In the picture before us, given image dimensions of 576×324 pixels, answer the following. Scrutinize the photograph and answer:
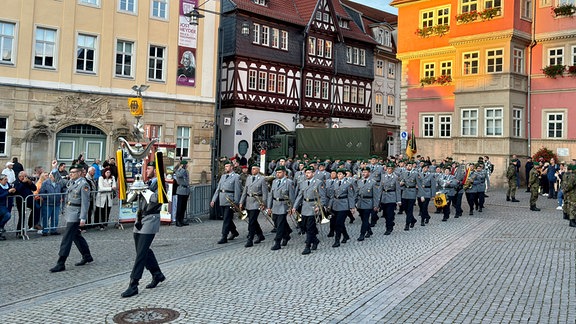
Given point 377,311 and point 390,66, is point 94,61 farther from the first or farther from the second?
point 390,66

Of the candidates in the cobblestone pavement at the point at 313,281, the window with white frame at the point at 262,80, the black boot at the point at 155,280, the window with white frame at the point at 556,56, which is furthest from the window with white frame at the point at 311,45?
the black boot at the point at 155,280

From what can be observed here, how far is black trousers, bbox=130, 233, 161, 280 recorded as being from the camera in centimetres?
779

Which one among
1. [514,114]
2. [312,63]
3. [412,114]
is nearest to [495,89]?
[514,114]

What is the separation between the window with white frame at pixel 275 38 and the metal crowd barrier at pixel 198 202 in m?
22.0

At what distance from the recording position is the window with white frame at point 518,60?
96.9ft

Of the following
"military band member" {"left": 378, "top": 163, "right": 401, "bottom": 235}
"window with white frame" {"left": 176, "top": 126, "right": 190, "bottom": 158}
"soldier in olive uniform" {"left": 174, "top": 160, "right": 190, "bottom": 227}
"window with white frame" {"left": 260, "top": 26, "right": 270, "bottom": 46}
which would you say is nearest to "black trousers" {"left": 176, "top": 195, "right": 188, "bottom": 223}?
"soldier in olive uniform" {"left": 174, "top": 160, "right": 190, "bottom": 227}

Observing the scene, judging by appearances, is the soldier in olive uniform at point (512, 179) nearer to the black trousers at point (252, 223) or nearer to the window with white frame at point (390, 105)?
the black trousers at point (252, 223)

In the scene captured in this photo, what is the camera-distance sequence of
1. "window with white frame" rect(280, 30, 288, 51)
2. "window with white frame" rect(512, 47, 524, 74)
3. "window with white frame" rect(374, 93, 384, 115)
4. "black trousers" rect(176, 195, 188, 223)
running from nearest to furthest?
"black trousers" rect(176, 195, 188, 223) → "window with white frame" rect(512, 47, 524, 74) → "window with white frame" rect(280, 30, 288, 51) → "window with white frame" rect(374, 93, 384, 115)

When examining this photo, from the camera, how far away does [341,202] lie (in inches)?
482

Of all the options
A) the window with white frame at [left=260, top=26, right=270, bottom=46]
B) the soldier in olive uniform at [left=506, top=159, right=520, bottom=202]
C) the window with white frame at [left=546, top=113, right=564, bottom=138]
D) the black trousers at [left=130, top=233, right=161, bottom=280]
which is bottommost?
the black trousers at [left=130, top=233, right=161, bottom=280]

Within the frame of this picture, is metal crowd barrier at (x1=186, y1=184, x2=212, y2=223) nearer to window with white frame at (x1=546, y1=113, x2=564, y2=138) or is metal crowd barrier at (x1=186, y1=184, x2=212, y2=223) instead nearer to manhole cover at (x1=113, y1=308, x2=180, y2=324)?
manhole cover at (x1=113, y1=308, x2=180, y2=324)

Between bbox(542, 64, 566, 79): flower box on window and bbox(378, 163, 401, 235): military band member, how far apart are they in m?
19.4

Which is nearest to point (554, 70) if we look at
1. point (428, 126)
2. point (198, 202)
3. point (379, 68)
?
point (428, 126)

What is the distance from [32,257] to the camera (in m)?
10.4
